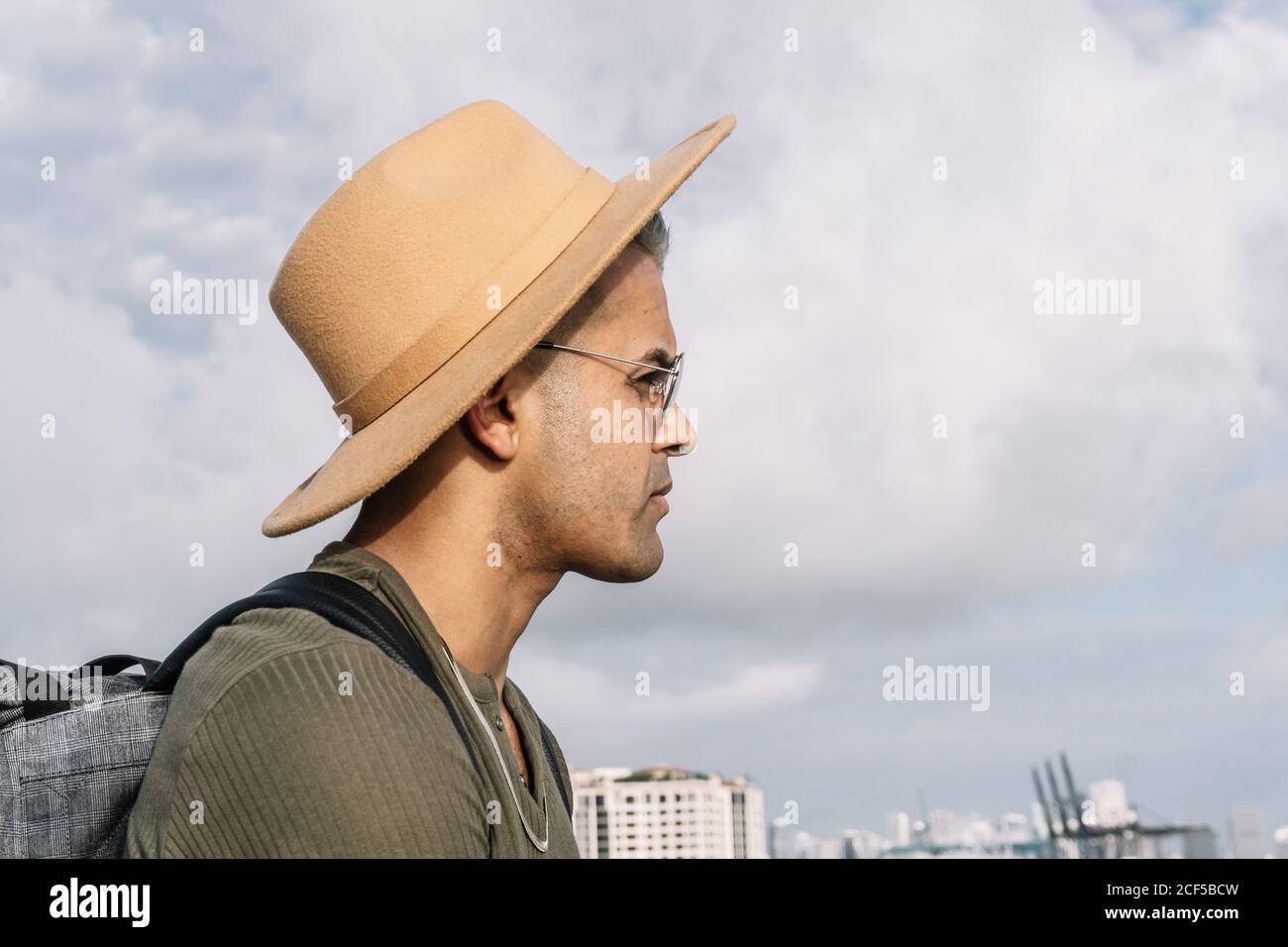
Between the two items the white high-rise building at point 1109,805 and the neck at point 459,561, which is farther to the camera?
the white high-rise building at point 1109,805

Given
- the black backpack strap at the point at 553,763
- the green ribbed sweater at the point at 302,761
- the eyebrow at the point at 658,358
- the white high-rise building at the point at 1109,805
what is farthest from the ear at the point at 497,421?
the white high-rise building at the point at 1109,805

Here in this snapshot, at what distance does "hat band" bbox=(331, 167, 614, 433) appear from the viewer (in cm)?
346

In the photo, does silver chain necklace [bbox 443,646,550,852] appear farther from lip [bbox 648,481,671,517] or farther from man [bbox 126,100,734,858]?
lip [bbox 648,481,671,517]

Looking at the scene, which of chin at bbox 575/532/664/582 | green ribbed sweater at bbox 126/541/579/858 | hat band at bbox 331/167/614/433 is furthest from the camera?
chin at bbox 575/532/664/582

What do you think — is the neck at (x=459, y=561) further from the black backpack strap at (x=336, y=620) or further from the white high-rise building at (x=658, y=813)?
the white high-rise building at (x=658, y=813)

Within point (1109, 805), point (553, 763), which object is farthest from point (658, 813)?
point (553, 763)

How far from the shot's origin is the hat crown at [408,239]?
3488 mm

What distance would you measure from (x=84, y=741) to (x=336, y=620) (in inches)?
21.8

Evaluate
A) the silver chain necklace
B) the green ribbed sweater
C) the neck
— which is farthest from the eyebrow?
the green ribbed sweater

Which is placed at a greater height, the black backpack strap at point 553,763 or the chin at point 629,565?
the chin at point 629,565

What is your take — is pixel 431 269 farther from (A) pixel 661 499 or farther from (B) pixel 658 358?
(A) pixel 661 499

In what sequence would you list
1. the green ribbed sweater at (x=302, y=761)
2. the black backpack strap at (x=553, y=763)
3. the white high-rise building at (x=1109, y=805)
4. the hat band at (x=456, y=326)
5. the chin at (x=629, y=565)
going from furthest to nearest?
the white high-rise building at (x=1109, y=805) < the black backpack strap at (x=553, y=763) < the chin at (x=629, y=565) < the hat band at (x=456, y=326) < the green ribbed sweater at (x=302, y=761)

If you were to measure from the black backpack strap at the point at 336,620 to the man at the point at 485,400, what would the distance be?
0.16 feet
